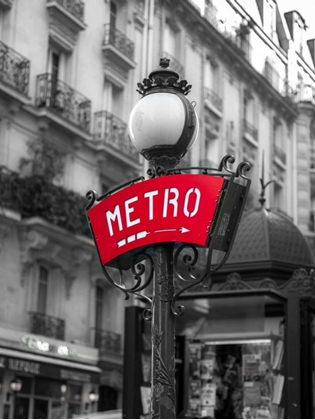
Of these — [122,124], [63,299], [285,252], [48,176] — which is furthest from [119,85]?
[285,252]

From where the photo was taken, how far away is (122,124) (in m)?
26.3

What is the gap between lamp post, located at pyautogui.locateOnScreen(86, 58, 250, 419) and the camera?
17.6ft

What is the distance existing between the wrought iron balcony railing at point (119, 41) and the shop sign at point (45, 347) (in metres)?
9.21

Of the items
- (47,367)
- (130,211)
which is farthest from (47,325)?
(130,211)

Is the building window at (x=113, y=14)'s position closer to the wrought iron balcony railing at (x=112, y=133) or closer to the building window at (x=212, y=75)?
the wrought iron balcony railing at (x=112, y=133)

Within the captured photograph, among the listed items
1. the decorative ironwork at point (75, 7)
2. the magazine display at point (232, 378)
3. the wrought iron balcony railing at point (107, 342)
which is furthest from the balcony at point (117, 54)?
the magazine display at point (232, 378)

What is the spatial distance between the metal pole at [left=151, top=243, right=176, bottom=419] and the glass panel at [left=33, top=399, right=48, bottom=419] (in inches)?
690

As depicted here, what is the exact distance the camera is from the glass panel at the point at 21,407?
2133 centimetres

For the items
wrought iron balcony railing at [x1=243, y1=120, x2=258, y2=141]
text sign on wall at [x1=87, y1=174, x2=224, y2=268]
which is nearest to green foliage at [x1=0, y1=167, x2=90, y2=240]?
wrought iron balcony railing at [x1=243, y1=120, x2=258, y2=141]

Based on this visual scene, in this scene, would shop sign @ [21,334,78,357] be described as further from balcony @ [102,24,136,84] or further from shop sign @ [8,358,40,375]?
balcony @ [102,24,136,84]

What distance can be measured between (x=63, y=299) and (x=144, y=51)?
8.98 meters

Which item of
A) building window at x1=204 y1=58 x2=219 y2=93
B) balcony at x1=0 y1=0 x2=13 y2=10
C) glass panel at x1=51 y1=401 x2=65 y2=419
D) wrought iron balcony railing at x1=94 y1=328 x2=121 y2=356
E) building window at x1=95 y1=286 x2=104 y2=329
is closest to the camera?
balcony at x1=0 y1=0 x2=13 y2=10

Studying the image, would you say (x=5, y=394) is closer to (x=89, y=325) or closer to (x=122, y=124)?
(x=89, y=325)

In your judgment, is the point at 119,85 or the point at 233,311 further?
the point at 119,85
